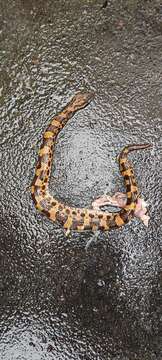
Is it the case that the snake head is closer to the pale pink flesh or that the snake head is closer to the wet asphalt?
the wet asphalt

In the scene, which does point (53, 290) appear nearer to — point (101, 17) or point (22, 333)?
point (22, 333)

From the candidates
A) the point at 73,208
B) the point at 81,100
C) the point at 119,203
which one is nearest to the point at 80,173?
the point at 73,208

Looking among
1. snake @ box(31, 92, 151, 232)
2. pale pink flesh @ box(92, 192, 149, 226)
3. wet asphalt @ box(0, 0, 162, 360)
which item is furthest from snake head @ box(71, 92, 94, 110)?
pale pink flesh @ box(92, 192, 149, 226)

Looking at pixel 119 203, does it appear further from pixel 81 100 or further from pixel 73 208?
pixel 81 100

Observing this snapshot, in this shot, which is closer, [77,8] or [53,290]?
A: [53,290]

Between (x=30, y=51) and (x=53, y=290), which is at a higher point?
(x=30, y=51)

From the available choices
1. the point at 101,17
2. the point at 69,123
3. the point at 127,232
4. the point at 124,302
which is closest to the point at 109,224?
the point at 127,232
